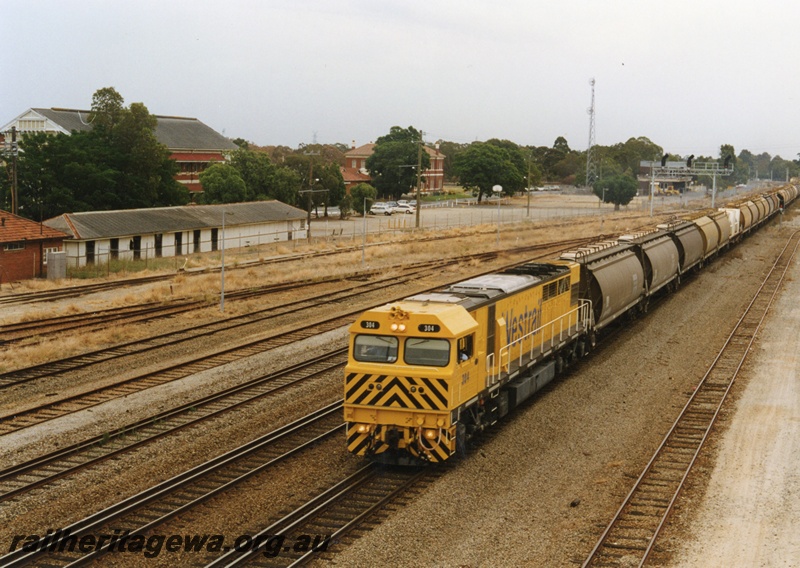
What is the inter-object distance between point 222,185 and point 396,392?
70154 mm

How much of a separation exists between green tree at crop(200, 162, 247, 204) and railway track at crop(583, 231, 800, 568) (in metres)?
60.9

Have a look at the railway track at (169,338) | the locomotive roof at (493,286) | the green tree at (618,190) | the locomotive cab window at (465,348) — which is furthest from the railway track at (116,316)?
the green tree at (618,190)

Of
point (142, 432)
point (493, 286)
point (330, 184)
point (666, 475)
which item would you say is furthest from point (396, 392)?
point (330, 184)

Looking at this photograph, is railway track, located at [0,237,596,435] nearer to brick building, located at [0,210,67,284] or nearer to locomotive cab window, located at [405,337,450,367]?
locomotive cab window, located at [405,337,450,367]

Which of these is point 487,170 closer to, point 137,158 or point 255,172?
point 255,172

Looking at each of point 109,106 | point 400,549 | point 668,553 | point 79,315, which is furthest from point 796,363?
point 109,106

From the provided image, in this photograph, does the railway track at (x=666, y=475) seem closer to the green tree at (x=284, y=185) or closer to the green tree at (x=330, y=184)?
the green tree at (x=284, y=185)

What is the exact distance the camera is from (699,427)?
856 inches

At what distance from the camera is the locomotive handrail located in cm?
1953

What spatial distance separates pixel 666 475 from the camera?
717 inches

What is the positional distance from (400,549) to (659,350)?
19185 mm

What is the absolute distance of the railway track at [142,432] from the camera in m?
17.4

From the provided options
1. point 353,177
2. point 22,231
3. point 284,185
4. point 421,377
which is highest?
point 353,177

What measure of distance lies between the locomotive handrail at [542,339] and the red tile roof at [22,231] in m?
35.3
